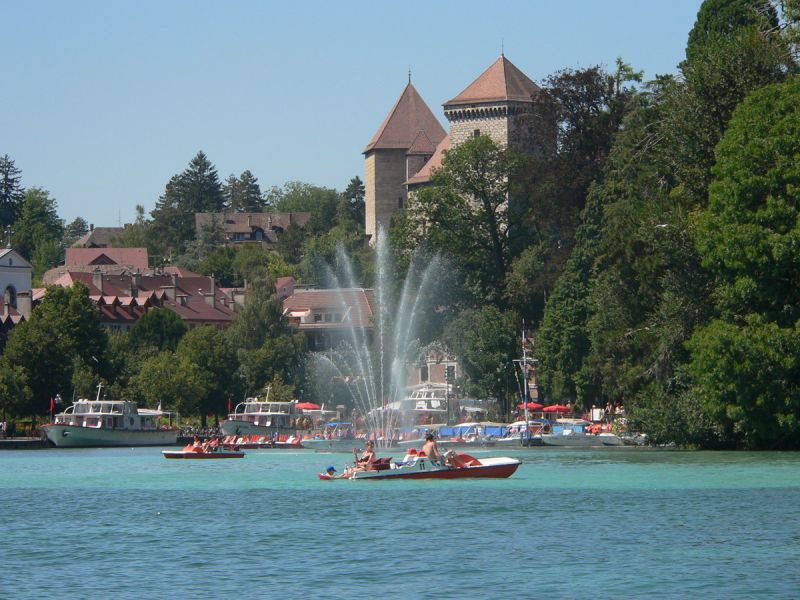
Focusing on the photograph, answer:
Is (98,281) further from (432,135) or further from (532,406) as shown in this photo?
(532,406)

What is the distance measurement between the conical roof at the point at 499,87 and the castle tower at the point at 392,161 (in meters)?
25.7

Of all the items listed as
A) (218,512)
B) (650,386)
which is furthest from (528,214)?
(218,512)

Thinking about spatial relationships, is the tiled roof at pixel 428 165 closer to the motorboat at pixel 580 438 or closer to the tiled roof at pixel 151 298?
the tiled roof at pixel 151 298

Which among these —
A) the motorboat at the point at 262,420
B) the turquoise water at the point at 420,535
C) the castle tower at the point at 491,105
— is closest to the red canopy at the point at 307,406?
the motorboat at the point at 262,420

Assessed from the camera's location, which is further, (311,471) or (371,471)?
(311,471)

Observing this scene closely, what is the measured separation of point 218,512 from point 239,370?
75.4 m

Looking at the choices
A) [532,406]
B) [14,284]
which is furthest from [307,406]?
[14,284]

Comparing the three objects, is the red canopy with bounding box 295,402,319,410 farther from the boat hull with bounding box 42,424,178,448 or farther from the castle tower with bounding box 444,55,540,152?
the castle tower with bounding box 444,55,540,152

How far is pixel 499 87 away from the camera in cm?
16162

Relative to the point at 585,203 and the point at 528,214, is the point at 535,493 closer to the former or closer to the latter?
the point at 585,203

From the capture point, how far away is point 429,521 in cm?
4709

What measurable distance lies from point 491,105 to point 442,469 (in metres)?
102

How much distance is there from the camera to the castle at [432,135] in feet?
523

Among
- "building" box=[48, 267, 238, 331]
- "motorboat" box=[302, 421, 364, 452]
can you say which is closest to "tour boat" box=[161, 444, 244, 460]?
"motorboat" box=[302, 421, 364, 452]
